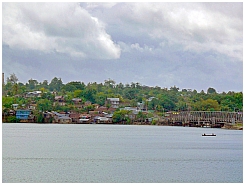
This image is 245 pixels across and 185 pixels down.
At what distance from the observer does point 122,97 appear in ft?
501

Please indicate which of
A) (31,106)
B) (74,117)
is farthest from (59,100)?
(74,117)

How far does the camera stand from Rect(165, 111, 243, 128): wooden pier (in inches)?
4222

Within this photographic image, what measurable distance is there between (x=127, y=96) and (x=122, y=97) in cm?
243

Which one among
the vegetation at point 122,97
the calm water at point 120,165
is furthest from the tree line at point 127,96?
the calm water at point 120,165

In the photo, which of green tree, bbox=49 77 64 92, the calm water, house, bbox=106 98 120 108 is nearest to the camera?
the calm water

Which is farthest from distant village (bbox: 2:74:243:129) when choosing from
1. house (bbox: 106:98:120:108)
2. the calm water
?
the calm water

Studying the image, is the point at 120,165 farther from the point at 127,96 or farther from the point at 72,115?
the point at 127,96

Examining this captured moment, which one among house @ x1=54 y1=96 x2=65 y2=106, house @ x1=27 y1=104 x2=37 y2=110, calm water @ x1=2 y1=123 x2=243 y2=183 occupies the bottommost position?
calm water @ x1=2 y1=123 x2=243 y2=183

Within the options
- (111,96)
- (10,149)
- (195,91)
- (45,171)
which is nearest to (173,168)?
(45,171)

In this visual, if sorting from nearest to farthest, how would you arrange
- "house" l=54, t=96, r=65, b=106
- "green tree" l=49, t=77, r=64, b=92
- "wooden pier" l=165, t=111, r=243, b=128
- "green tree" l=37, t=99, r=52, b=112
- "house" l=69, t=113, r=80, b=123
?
"wooden pier" l=165, t=111, r=243, b=128, "house" l=69, t=113, r=80, b=123, "green tree" l=37, t=99, r=52, b=112, "house" l=54, t=96, r=65, b=106, "green tree" l=49, t=77, r=64, b=92

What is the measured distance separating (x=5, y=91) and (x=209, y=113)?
2175 inches

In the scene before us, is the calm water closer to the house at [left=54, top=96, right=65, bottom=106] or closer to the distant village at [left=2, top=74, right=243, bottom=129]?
the distant village at [left=2, top=74, right=243, bottom=129]

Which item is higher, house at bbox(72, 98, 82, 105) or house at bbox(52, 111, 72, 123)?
house at bbox(72, 98, 82, 105)

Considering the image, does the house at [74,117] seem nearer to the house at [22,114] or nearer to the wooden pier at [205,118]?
the house at [22,114]
